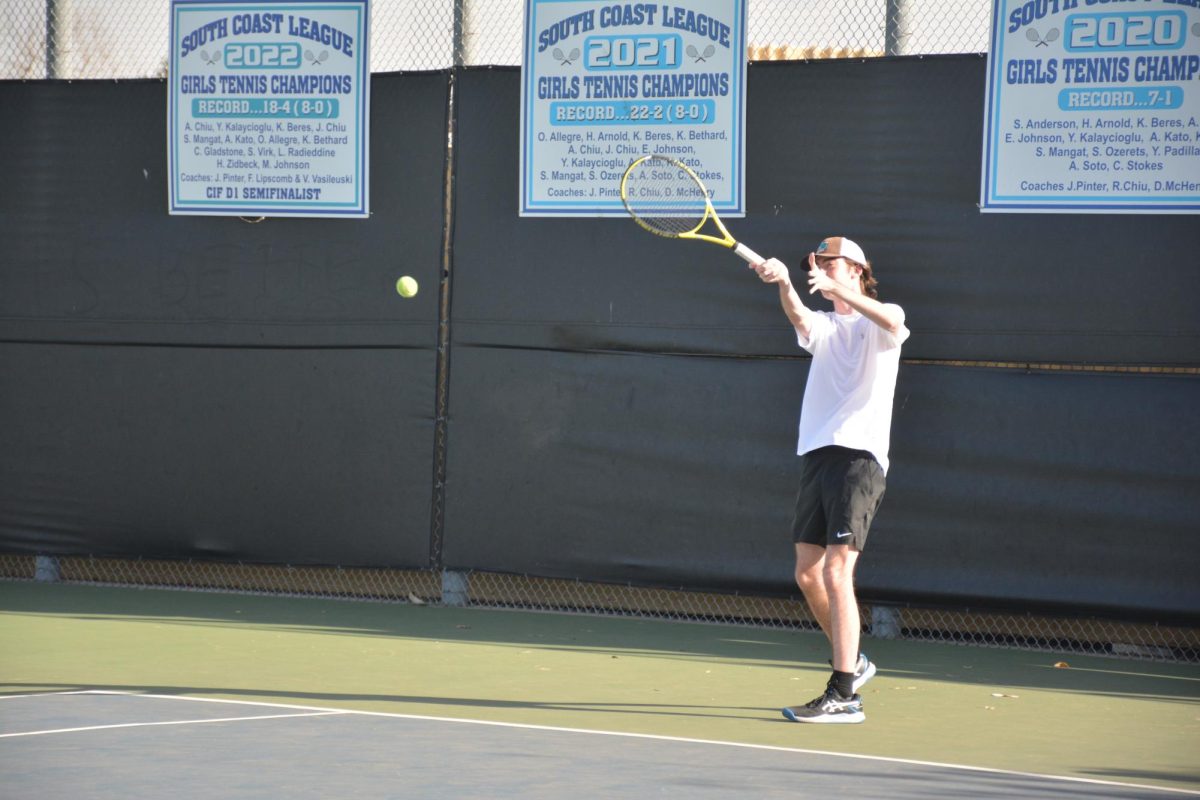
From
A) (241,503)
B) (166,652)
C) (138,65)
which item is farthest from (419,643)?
(138,65)

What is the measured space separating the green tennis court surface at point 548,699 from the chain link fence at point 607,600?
163 millimetres

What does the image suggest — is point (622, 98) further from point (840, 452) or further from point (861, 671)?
point (861, 671)

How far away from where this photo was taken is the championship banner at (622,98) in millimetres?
8164

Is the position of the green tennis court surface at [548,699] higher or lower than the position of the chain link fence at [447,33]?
lower

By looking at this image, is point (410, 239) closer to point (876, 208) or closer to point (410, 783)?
point (876, 208)

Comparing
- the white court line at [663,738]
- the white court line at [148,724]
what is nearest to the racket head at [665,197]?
the white court line at [663,738]

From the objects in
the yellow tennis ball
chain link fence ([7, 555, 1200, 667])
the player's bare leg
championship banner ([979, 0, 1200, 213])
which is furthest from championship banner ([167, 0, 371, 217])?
the player's bare leg

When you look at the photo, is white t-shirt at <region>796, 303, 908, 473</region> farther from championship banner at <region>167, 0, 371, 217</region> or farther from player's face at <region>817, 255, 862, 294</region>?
championship banner at <region>167, 0, 371, 217</region>

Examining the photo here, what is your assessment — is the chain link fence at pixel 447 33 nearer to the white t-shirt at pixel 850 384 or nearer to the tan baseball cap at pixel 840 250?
the tan baseball cap at pixel 840 250

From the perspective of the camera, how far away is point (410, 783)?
4.60 m

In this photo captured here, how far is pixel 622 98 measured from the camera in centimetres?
833

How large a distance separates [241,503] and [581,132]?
269 cm

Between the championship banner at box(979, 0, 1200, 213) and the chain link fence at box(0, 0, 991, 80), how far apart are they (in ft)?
0.93

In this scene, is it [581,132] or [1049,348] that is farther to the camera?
[581,132]
